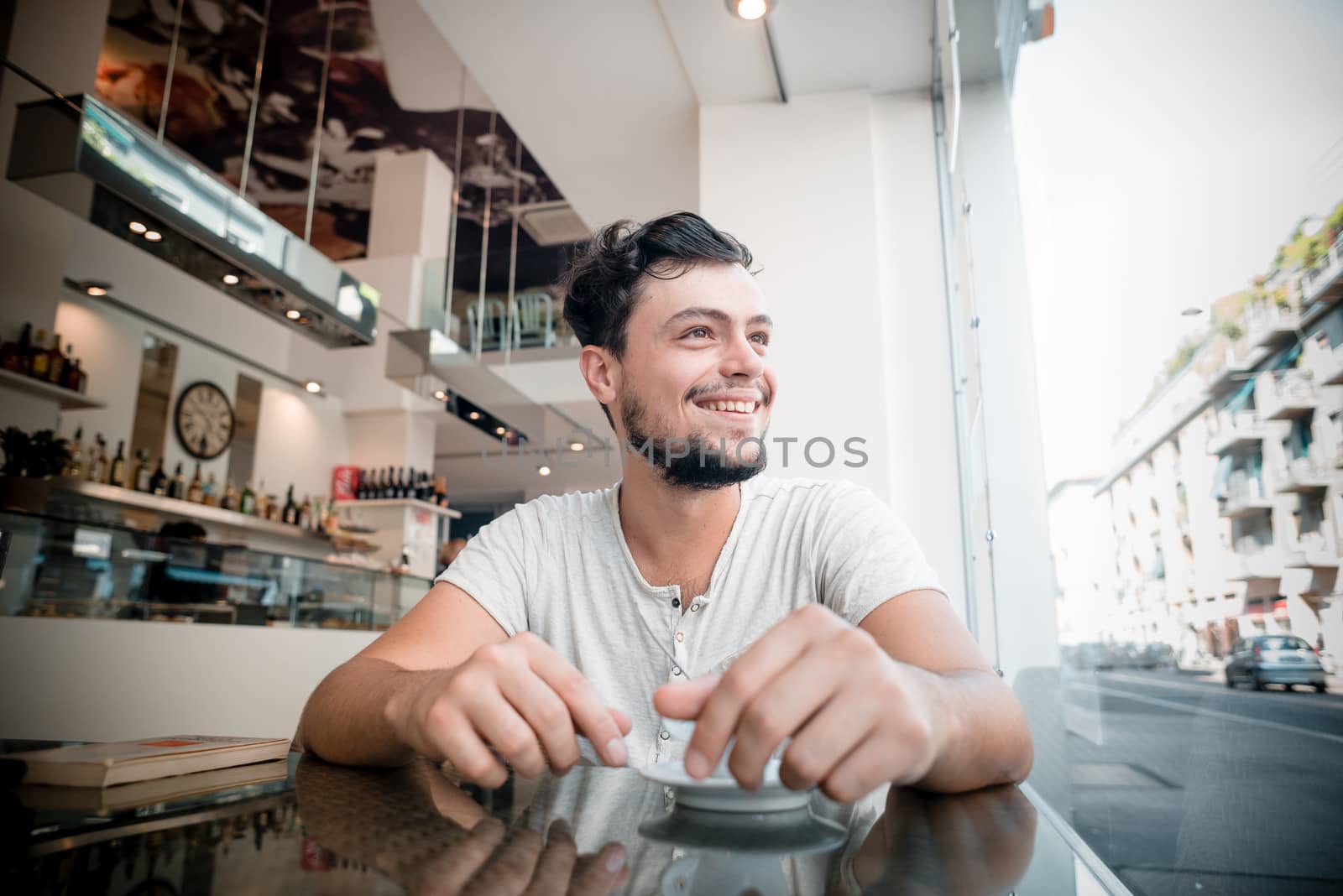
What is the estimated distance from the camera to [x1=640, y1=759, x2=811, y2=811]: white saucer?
0.53m

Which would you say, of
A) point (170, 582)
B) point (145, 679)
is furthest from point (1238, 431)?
point (170, 582)

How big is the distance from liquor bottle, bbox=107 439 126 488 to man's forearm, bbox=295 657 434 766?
4.44m

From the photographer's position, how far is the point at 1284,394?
627mm

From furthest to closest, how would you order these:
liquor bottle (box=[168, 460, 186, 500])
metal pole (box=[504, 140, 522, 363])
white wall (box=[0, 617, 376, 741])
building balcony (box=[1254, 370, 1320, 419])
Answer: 1. metal pole (box=[504, 140, 522, 363])
2. liquor bottle (box=[168, 460, 186, 500])
3. white wall (box=[0, 617, 376, 741])
4. building balcony (box=[1254, 370, 1320, 419])

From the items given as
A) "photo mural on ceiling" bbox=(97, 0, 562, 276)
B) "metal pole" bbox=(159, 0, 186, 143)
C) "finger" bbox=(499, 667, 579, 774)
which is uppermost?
"photo mural on ceiling" bbox=(97, 0, 562, 276)

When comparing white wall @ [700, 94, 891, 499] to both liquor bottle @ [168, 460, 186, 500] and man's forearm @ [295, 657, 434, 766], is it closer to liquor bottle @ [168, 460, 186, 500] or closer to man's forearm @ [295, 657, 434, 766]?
man's forearm @ [295, 657, 434, 766]

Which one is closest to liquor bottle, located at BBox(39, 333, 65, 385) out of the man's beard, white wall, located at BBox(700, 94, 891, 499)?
white wall, located at BBox(700, 94, 891, 499)

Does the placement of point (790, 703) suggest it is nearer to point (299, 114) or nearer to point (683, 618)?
point (683, 618)

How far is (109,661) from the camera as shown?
222cm

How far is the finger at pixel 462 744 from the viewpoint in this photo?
1.90 feet

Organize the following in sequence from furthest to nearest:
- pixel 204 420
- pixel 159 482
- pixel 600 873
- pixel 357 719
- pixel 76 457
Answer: pixel 204 420
pixel 159 482
pixel 76 457
pixel 357 719
pixel 600 873

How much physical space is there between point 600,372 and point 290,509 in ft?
15.4

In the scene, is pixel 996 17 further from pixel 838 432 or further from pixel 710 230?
pixel 710 230

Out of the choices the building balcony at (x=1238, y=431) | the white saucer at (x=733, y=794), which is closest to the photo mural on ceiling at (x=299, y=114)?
the building balcony at (x=1238, y=431)
